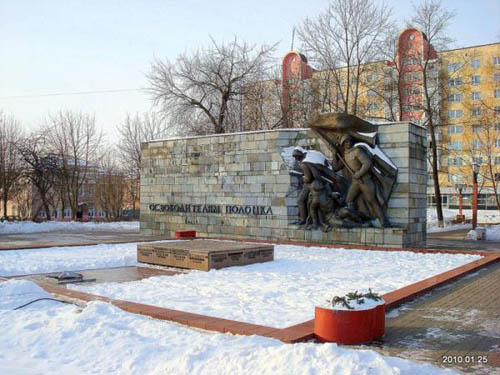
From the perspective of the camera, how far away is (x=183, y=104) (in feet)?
108

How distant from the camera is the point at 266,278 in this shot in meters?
9.41

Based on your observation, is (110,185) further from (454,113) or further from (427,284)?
(454,113)

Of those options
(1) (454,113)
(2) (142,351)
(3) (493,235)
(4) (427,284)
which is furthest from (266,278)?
(1) (454,113)

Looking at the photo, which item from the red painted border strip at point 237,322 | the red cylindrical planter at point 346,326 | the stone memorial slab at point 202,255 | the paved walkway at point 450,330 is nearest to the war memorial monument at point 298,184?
the stone memorial slab at point 202,255

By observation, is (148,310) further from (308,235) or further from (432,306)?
(308,235)

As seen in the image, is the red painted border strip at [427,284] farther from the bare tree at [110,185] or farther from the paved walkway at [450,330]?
the bare tree at [110,185]

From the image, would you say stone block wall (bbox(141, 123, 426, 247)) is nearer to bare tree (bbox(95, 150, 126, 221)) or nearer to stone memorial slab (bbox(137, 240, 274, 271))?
stone memorial slab (bbox(137, 240, 274, 271))

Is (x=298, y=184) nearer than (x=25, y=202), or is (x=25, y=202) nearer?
(x=298, y=184)

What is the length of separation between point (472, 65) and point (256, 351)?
178ft

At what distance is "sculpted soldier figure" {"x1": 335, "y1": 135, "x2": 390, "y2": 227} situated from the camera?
14695 millimetres

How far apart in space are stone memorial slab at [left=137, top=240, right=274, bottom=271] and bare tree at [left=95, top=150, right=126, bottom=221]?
2737 cm

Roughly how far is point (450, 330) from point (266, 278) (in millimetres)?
4065

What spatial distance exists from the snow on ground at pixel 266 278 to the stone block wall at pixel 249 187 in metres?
1.98

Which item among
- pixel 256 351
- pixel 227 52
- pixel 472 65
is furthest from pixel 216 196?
pixel 472 65
